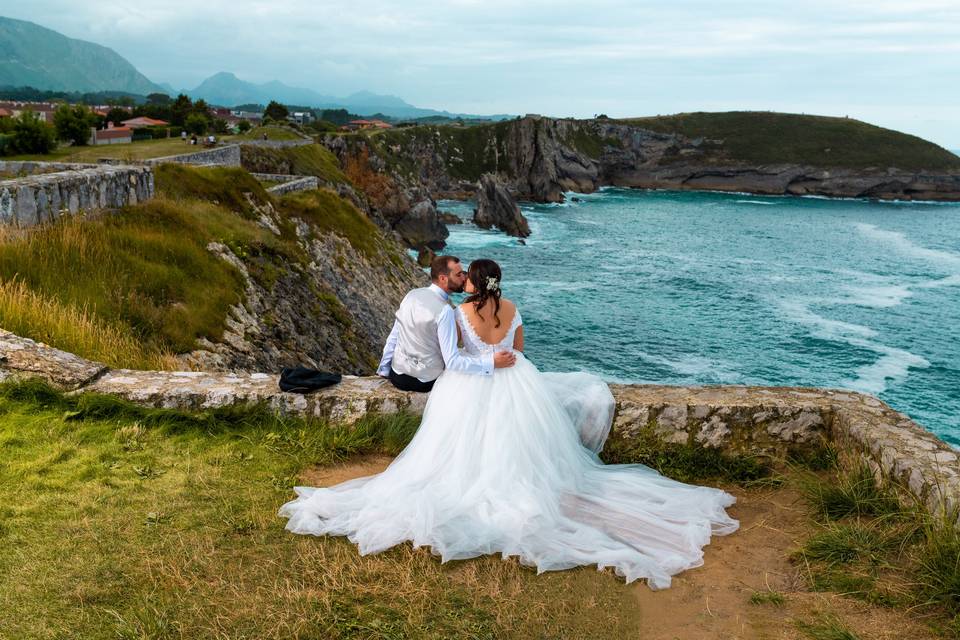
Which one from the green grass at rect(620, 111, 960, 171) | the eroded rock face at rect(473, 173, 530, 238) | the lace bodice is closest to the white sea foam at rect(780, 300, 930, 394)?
the lace bodice

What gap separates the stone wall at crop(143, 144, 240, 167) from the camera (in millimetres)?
37312

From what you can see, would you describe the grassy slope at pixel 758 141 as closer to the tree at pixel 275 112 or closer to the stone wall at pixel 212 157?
the tree at pixel 275 112

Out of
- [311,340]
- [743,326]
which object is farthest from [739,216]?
[311,340]

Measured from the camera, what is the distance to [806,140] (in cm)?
17275

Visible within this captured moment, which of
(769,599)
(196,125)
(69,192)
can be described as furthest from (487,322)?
(196,125)

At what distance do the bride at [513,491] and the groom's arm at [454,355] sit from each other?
86mm

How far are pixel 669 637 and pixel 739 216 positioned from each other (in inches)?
4784

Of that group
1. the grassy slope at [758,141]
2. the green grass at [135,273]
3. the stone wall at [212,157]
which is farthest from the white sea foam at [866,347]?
the grassy slope at [758,141]

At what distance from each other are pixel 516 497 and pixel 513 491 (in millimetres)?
81

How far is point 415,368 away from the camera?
782 cm

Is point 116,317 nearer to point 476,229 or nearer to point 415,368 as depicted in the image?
point 415,368

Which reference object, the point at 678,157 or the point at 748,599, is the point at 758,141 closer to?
the point at 678,157

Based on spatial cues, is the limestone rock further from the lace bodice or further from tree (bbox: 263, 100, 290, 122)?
tree (bbox: 263, 100, 290, 122)

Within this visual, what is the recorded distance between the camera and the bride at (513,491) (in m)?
5.45
